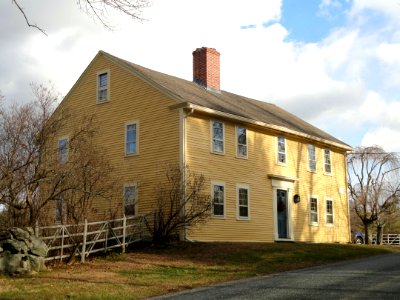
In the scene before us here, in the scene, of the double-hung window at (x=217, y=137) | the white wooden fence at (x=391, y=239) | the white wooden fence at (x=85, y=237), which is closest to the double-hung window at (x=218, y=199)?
the double-hung window at (x=217, y=137)

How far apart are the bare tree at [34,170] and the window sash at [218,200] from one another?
18.4 feet

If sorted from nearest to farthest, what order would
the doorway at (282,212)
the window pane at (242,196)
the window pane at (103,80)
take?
the window pane at (242,196) < the window pane at (103,80) < the doorway at (282,212)

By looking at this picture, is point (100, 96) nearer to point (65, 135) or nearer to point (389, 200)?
point (65, 135)

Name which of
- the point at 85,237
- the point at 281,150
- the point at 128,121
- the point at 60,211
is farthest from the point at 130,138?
the point at 281,150

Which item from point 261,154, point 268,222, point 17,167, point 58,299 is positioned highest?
point 261,154

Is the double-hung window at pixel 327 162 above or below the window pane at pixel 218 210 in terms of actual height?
above

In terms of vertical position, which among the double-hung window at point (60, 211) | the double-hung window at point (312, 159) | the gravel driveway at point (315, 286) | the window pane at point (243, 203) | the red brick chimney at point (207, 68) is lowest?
the gravel driveway at point (315, 286)

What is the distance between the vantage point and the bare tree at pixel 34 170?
641 inches

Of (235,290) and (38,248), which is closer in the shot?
(235,290)

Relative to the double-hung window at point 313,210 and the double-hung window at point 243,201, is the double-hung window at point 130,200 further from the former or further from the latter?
the double-hung window at point 313,210

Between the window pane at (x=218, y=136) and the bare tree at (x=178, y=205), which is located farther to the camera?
the window pane at (x=218, y=136)

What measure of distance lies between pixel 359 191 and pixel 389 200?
2.43 metres

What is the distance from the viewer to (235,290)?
1168 centimetres

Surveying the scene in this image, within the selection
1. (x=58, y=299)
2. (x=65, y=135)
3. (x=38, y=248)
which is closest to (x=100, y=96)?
(x=65, y=135)
